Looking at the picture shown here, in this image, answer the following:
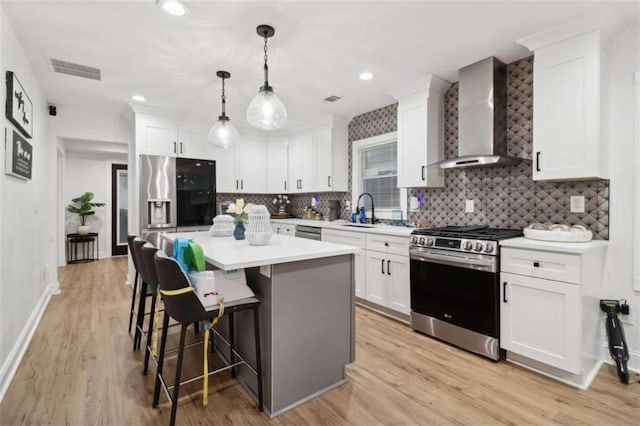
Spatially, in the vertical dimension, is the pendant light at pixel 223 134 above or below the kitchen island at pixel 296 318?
above

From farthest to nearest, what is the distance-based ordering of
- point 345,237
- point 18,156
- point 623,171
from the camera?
point 345,237 < point 18,156 < point 623,171

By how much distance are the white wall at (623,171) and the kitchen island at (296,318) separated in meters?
2.00

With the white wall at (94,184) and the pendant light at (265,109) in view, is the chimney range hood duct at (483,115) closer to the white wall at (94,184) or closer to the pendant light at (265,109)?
the pendant light at (265,109)

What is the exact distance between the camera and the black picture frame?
7.45 feet

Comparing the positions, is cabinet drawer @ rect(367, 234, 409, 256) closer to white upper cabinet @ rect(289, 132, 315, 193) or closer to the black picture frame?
white upper cabinet @ rect(289, 132, 315, 193)

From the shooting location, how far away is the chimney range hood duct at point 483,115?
2842 mm

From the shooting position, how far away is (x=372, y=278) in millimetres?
3541

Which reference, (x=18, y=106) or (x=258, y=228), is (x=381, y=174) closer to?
(x=258, y=228)

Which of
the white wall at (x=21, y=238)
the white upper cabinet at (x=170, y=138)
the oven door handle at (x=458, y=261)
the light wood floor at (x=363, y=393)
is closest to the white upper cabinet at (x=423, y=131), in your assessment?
the oven door handle at (x=458, y=261)

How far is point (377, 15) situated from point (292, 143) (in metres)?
3.48

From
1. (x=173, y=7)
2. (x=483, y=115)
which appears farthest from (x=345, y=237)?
(x=173, y=7)

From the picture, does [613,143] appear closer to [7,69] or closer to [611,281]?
[611,281]

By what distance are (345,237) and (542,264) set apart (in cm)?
203

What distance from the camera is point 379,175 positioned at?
4426 millimetres
